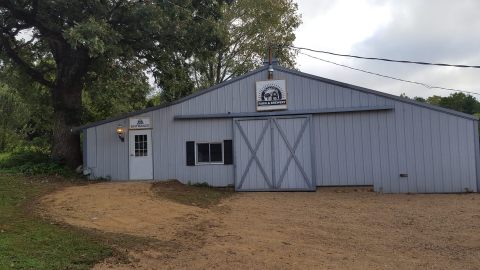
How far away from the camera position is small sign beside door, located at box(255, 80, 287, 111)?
15.4 meters

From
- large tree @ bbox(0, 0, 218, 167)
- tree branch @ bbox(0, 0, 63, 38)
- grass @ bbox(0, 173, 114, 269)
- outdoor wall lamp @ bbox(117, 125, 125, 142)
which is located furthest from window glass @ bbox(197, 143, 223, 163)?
grass @ bbox(0, 173, 114, 269)

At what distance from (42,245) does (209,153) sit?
390 inches

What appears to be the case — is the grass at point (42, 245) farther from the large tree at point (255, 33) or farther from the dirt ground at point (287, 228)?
the large tree at point (255, 33)

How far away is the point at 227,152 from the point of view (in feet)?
52.0

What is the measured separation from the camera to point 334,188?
15078 mm

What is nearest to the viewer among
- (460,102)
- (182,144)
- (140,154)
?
(182,144)

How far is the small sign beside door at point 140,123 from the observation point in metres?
16.4

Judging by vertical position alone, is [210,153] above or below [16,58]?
below

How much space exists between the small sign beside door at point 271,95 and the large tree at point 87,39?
3.12 meters

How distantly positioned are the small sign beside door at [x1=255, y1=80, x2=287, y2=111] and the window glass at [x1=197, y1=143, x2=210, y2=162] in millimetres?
2367

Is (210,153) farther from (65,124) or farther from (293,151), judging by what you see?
(65,124)

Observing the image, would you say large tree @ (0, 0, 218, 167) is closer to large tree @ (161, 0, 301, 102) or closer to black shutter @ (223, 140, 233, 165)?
black shutter @ (223, 140, 233, 165)

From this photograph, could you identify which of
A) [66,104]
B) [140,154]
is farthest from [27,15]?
[140,154]

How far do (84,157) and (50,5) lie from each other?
221 inches
